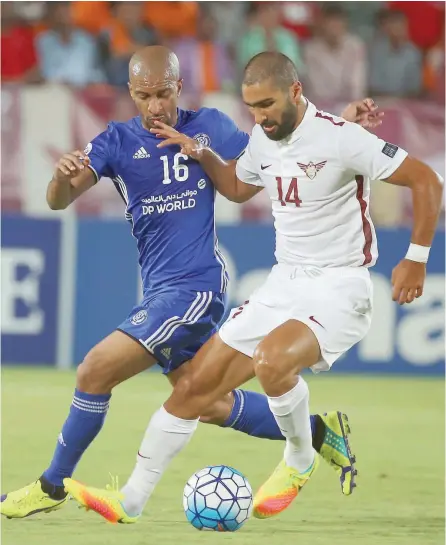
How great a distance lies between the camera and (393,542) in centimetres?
525

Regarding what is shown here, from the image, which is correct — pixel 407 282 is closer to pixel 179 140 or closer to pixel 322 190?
pixel 322 190

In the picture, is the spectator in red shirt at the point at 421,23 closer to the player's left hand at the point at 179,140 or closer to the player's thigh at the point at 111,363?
the player's left hand at the point at 179,140

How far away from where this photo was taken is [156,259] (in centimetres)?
590

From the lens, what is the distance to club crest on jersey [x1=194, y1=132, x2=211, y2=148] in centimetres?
598

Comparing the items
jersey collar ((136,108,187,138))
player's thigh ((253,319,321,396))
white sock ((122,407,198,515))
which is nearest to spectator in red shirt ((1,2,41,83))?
jersey collar ((136,108,187,138))

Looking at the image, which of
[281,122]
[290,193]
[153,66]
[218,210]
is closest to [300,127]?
[281,122]

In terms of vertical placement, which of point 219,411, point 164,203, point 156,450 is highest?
point 164,203

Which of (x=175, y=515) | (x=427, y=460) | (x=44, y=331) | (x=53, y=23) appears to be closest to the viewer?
(x=175, y=515)

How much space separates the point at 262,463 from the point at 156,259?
180 cm

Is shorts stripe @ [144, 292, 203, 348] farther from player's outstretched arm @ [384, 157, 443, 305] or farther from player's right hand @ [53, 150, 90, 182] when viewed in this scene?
player's outstretched arm @ [384, 157, 443, 305]

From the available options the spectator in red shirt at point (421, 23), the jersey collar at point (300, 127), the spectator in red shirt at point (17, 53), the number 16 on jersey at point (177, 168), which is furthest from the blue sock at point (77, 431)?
the spectator in red shirt at point (421, 23)

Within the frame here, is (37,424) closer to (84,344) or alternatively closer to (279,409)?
(84,344)

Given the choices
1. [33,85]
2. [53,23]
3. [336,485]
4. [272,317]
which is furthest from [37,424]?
[53,23]

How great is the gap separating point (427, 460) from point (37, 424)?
2699 millimetres
